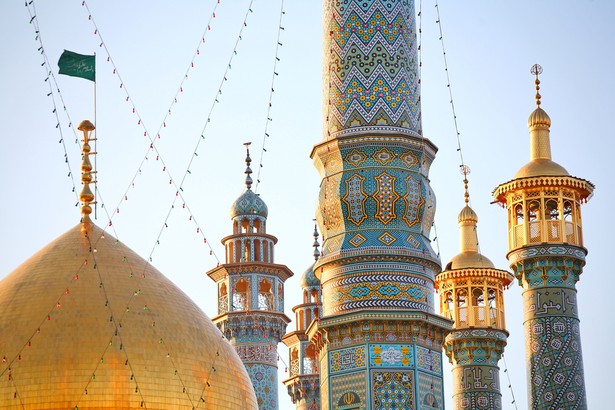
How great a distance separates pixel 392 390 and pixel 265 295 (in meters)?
15.4

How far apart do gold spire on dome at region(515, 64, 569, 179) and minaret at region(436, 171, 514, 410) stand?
318 cm

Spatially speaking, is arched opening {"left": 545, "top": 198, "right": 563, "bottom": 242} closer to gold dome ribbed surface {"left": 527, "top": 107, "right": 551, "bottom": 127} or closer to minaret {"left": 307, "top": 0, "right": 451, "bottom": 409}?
gold dome ribbed surface {"left": 527, "top": 107, "right": 551, "bottom": 127}

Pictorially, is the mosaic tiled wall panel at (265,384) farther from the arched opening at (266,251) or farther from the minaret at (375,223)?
the minaret at (375,223)

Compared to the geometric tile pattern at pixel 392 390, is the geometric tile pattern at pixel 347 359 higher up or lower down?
higher up

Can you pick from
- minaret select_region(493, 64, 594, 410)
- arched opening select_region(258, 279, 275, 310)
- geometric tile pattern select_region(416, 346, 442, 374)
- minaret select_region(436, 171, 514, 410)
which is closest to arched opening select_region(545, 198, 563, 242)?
minaret select_region(493, 64, 594, 410)

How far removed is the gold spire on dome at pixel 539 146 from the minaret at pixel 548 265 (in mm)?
16

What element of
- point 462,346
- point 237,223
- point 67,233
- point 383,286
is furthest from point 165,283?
point 237,223

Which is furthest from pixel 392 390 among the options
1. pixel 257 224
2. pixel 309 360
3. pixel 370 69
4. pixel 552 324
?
pixel 309 360

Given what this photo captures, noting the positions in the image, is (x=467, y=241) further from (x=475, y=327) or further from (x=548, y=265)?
(x=548, y=265)

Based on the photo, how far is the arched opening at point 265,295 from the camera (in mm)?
36500

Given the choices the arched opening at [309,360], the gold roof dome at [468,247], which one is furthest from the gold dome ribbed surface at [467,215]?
the arched opening at [309,360]

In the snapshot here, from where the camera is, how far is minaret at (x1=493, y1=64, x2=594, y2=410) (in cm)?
2722

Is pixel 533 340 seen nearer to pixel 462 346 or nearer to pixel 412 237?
pixel 462 346

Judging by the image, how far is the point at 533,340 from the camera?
27500 mm
